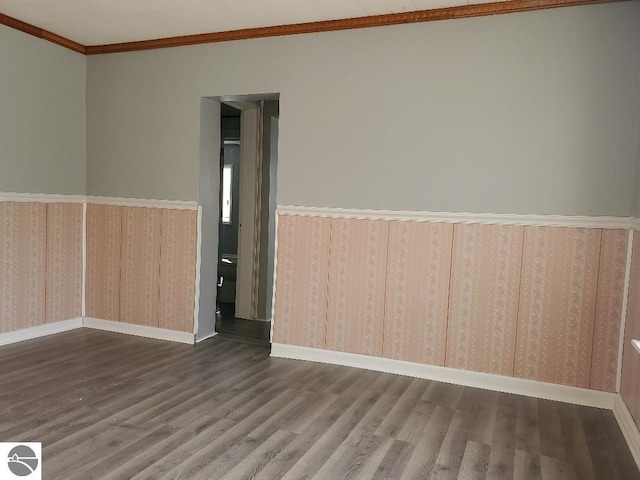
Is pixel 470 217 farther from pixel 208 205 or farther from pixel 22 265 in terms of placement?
pixel 22 265

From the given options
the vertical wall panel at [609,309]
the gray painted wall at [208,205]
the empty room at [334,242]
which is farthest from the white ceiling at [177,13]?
the vertical wall panel at [609,309]

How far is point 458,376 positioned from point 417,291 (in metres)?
0.63

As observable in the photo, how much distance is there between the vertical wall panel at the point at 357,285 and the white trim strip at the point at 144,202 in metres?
1.30

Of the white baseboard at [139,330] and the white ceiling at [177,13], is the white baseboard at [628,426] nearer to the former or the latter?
the white ceiling at [177,13]

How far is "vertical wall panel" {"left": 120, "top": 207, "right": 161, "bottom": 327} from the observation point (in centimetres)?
458

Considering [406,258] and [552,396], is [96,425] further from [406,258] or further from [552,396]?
[552,396]

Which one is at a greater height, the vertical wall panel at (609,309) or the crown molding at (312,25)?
the crown molding at (312,25)

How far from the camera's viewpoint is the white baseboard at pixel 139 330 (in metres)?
4.46

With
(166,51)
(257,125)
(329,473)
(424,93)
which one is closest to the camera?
(329,473)

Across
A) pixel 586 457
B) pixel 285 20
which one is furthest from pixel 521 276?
pixel 285 20

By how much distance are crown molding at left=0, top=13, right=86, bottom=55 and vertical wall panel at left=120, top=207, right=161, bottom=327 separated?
1447mm

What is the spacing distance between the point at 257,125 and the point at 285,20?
1522 millimetres

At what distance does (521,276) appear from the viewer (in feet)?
11.3

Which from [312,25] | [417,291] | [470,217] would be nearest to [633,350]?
[470,217]
